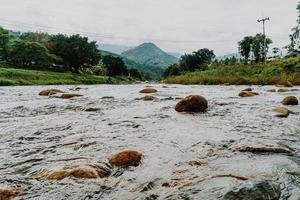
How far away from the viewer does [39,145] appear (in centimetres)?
713

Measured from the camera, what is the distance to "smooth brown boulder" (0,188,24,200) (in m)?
4.34

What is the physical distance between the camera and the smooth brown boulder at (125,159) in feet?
18.6

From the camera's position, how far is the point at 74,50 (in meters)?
77.7

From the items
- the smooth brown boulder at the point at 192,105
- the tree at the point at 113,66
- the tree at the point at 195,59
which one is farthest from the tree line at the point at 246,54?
the smooth brown boulder at the point at 192,105

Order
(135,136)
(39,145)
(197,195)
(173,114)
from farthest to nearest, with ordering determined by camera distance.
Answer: (173,114) → (135,136) → (39,145) → (197,195)

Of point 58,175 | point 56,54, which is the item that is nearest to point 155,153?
point 58,175

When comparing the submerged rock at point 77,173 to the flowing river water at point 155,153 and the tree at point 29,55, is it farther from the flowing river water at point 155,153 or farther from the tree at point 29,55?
the tree at point 29,55

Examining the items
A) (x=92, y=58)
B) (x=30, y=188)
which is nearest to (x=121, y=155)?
(x=30, y=188)

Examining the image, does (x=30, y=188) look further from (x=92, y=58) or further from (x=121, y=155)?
(x=92, y=58)

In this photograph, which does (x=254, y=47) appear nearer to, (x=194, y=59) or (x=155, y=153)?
(x=194, y=59)

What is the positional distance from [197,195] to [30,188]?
2.40 meters

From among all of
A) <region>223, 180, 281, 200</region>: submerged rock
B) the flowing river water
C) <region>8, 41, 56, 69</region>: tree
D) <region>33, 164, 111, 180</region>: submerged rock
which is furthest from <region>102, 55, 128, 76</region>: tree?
<region>223, 180, 281, 200</region>: submerged rock

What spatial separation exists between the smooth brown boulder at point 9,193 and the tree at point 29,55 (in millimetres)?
66193

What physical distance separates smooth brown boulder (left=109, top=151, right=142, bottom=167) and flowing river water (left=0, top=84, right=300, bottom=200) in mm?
204
